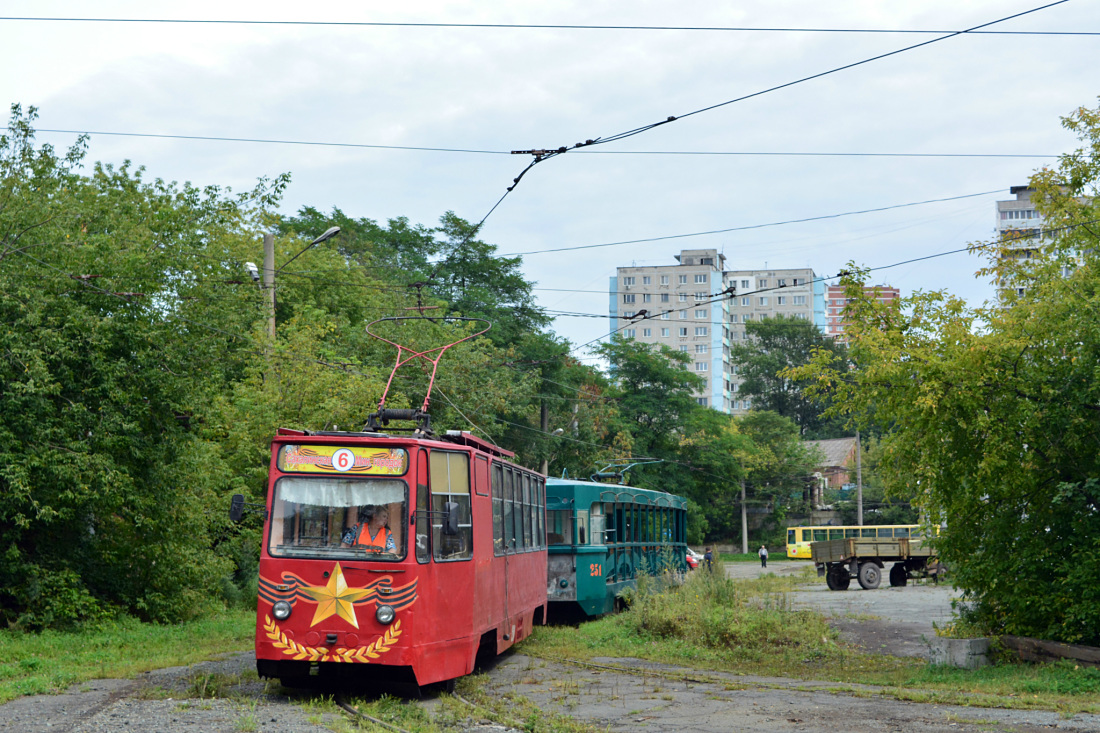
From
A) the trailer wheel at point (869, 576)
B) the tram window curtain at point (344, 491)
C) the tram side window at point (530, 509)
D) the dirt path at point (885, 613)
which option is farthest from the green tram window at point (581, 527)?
the trailer wheel at point (869, 576)

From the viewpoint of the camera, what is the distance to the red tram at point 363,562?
11016 millimetres

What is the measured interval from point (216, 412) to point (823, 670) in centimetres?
1163

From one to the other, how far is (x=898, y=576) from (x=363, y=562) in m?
31.0

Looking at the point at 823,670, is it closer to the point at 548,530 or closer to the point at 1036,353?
the point at 1036,353

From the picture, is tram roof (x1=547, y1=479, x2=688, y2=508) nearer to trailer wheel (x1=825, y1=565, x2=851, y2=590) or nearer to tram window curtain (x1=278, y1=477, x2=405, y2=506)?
tram window curtain (x1=278, y1=477, x2=405, y2=506)

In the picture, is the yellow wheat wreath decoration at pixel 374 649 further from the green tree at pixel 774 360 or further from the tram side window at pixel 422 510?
the green tree at pixel 774 360

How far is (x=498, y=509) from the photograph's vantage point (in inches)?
576

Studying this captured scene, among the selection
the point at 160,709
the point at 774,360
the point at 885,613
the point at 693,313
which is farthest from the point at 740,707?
the point at 693,313

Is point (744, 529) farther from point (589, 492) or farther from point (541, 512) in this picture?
point (541, 512)

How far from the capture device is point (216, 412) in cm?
2000

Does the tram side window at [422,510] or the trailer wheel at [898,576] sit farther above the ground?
the tram side window at [422,510]

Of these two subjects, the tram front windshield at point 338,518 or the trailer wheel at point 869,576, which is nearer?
the tram front windshield at point 338,518

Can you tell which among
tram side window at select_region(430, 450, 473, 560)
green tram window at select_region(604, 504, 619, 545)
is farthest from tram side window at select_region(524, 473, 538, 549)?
green tram window at select_region(604, 504, 619, 545)

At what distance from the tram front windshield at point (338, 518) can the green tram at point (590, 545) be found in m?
10.0
